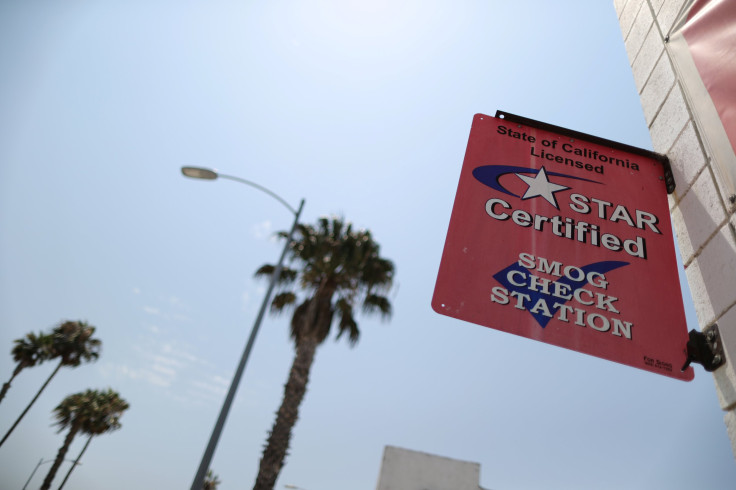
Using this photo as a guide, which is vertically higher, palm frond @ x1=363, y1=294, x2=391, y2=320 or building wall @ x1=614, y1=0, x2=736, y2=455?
palm frond @ x1=363, y1=294, x2=391, y2=320

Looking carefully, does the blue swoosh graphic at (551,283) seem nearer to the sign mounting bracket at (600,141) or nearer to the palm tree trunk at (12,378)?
the sign mounting bracket at (600,141)

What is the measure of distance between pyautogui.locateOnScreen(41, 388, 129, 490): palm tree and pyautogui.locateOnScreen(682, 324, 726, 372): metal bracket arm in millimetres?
36579

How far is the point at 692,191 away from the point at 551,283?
1256mm

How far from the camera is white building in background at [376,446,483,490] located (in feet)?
59.0

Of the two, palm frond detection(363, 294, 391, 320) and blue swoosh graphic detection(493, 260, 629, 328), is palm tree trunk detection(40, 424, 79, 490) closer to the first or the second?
palm frond detection(363, 294, 391, 320)

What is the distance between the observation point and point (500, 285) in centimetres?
246

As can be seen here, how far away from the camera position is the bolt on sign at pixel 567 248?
7.68 feet

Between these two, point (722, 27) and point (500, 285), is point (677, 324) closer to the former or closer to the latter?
point (500, 285)

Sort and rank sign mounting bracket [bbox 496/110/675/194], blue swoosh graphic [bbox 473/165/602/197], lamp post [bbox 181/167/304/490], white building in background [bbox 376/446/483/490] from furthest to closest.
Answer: white building in background [bbox 376/446/483/490]
lamp post [bbox 181/167/304/490]
sign mounting bracket [bbox 496/110/675/194]
blue swoosh graphic [bbox 473/165/602/197]

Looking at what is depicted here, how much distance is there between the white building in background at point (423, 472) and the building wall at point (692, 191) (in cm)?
1805

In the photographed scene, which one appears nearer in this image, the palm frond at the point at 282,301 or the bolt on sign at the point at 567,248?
the bolt on sign at the point at 567,248

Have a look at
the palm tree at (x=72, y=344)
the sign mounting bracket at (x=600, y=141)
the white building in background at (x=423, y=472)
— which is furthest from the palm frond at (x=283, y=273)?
the palm tree at (x=72, y=344)

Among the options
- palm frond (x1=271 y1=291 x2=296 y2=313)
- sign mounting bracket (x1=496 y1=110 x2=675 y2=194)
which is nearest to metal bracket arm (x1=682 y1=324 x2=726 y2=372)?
sign mounting bracket (x1=496 y1=110 x2=675 y2=194)

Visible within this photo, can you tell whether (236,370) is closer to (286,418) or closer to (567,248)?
(286,418)
